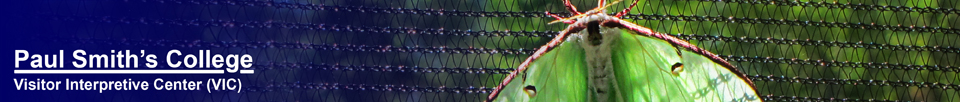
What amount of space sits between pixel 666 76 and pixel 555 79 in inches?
2.5

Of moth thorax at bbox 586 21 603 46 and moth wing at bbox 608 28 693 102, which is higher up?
moth thorax at bbox 586 21 603 46

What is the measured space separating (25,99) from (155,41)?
196mm

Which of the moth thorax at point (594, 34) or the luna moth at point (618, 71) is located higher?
the moth thorax at point (594, 34)

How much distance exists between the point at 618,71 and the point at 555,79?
0.15 ft

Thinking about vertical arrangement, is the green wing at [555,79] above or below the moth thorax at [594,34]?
below

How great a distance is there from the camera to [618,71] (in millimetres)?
576

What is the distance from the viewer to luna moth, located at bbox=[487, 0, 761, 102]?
1.74ft

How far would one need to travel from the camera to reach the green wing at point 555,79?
53 cm

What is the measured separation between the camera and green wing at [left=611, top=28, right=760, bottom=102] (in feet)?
1.74

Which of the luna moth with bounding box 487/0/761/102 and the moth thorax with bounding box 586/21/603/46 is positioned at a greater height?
the moth thorax with bounding box 586/21/603/46

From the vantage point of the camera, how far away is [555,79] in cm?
55

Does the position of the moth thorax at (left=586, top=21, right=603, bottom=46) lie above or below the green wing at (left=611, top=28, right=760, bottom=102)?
above

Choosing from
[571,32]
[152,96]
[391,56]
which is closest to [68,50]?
[152,96]

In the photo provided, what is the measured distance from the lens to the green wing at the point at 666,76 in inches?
20.9
